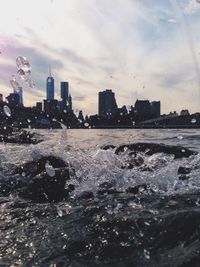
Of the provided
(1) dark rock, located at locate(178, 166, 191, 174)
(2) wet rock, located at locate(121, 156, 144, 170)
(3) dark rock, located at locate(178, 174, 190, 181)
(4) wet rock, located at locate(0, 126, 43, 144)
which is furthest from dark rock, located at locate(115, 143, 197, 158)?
(4) wet rock, located at locate(0, 126, 43, 144)

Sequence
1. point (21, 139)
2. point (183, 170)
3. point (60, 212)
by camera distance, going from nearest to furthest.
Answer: point (60, 212)
point (183, 170)
point (21, 139)

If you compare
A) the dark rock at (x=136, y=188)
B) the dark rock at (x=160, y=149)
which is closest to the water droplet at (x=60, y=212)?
the dark rock at (x=136, y=188)

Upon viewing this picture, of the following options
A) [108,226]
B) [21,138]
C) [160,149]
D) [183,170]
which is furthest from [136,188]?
[21,138]

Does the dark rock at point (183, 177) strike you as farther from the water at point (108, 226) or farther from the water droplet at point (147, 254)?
the water droplet at point (147, 254)

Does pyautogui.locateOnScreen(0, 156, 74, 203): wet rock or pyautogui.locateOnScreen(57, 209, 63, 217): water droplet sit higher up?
pyautogui.locateOnScreen(0, 156, 74, 203): wet rock

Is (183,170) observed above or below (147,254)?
above

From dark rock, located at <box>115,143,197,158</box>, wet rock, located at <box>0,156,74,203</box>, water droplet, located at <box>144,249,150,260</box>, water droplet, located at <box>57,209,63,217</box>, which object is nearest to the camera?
water droplet, located at <box>144,249,150,260</box>

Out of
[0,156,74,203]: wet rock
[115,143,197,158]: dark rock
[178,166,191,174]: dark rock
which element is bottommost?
[0,156,74,203]: wet rock

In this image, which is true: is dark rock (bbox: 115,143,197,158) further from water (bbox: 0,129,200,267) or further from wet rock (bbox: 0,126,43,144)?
wet rock (bbox: 0,126,43,144)

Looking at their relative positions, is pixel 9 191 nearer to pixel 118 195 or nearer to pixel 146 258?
pixel 118 195

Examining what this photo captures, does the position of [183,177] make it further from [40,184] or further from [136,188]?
[40,184]

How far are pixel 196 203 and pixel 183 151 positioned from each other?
25.4 feet

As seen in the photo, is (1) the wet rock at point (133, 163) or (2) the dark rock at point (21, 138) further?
(2) the dark rock at point (21, 138)

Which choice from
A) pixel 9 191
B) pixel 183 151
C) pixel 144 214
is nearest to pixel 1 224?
pixel 144 214
